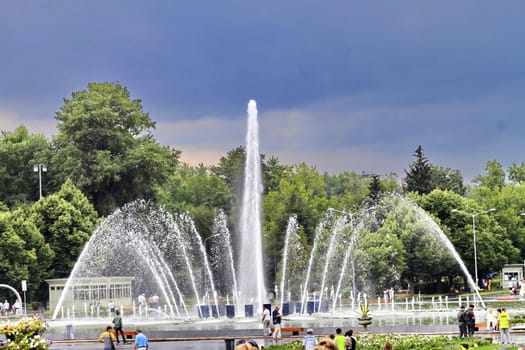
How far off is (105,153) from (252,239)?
43.3m

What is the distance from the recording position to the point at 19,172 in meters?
112

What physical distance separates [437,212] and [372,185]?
21040 mm

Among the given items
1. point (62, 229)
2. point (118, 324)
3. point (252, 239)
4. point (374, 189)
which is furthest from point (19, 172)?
point (118, 324)

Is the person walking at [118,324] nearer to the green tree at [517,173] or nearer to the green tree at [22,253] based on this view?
the green tree at [22,253]

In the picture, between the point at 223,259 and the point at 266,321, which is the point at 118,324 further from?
the point at 223,259

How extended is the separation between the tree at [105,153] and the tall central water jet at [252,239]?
128 feet

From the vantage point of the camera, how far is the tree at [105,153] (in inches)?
4112

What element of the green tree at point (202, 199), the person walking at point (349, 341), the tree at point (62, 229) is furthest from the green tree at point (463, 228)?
the person walking at point (349, 341)

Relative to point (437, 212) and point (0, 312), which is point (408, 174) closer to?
point (437, 212)

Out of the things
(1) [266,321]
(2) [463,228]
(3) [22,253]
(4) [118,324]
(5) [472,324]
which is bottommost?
(5) [472,324]

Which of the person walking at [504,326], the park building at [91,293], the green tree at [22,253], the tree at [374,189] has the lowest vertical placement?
the person walking at [504,326]

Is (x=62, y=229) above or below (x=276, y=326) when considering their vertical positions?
above

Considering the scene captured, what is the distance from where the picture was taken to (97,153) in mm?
105000

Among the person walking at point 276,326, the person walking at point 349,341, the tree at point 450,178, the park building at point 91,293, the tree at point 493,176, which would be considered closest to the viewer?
the person walking at point 349,341
